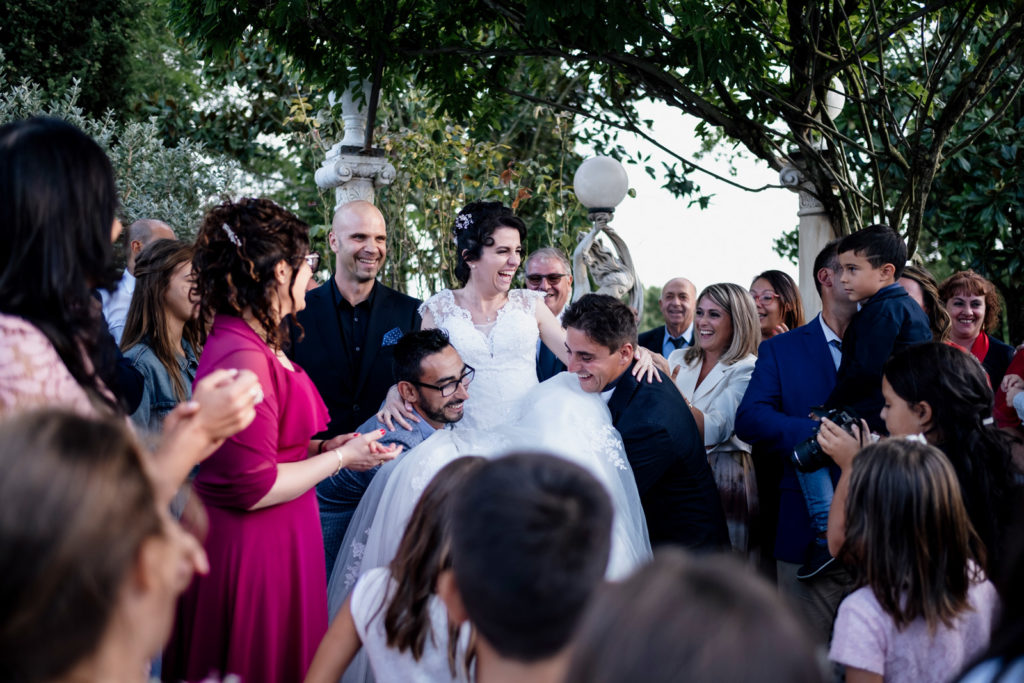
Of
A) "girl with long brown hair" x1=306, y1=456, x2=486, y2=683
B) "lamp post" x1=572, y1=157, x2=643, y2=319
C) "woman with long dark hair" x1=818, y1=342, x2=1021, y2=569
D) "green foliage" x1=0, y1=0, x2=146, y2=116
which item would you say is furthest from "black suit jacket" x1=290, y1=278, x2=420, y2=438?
"green foliage" x1=0, y1=0, x2=146, y2=116

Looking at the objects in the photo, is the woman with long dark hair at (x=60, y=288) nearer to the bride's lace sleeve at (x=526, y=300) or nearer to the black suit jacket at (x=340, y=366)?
the black suit jacket at (x=340, y=366)

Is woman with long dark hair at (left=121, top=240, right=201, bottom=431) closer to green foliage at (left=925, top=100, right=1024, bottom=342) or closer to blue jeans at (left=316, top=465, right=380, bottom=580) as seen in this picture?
blue jeans at (left=316, top=465, right=380, bottom=580)

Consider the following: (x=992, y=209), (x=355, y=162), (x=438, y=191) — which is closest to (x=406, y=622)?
(x=355, y=162)

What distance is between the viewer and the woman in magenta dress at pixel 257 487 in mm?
2518

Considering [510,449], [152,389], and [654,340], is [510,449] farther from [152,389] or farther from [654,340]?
[654,340]

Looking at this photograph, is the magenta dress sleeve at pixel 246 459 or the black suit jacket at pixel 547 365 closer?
the magenta dress sleeve at pixel 246 459

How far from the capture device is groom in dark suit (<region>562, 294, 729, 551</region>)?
12.2 feet

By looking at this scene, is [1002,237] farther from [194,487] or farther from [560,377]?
[194,487]

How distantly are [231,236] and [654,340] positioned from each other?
468cm

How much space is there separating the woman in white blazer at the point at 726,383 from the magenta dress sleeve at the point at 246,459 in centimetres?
255

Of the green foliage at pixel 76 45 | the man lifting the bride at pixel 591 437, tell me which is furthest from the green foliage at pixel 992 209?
the green foliage at pixel 76 45

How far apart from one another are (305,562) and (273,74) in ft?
37.1

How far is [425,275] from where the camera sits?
29.8 ft

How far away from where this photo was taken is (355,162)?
254 inches
